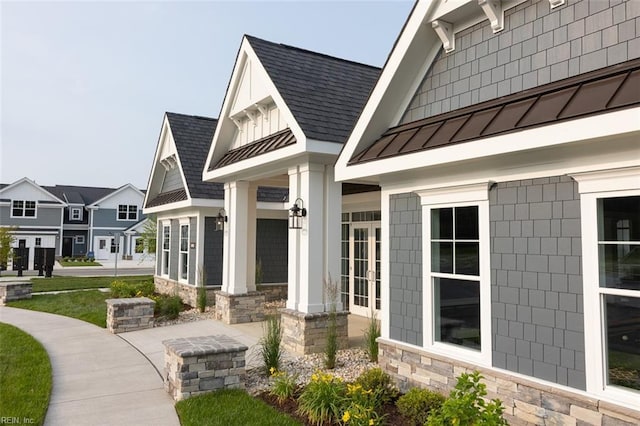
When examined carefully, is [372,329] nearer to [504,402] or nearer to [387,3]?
[504,402]

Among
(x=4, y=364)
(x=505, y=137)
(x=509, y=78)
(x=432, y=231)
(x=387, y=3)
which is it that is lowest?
(x=4, y=364)

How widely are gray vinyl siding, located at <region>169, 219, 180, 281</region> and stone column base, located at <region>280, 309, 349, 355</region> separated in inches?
330

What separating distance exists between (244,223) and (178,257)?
5408mm

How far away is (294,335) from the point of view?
826 cm

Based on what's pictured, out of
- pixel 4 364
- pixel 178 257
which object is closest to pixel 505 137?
pixel 4 364

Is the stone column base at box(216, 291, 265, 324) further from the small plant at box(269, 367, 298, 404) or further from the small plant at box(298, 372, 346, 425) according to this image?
the small plant at box(298, 372, 346, 425)

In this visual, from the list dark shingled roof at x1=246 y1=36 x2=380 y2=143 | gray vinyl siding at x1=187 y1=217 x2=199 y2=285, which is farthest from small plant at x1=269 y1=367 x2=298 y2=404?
gray vinyl siding at x1=187 y1=217 x2=199 y2=285

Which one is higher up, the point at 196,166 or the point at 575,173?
the point at 196,166

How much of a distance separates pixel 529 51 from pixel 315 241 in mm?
4822

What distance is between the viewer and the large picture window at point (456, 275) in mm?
5344

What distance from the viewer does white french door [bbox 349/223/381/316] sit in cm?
1113

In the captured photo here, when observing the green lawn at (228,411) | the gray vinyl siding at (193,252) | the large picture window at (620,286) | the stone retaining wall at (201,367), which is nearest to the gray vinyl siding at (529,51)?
the large picture window at (620,286)

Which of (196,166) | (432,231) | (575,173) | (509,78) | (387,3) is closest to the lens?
(575,173)

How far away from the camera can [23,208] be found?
39.6m
